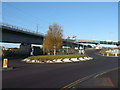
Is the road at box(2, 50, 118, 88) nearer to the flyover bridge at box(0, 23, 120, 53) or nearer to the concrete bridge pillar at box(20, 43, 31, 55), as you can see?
the flyover bridge at box(0, 23, 120, 53)

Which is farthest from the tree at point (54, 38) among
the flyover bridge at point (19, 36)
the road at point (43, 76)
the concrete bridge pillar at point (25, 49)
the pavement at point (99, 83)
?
the pavement at point (99, 83)

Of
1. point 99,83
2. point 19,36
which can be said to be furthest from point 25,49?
point 99,83

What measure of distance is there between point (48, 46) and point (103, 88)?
29.5 meters

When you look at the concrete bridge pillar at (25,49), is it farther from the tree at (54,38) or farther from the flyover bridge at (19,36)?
the tree at (54,38)

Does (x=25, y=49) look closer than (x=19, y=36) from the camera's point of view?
No

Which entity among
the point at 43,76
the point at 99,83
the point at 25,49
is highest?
the point at 25,49

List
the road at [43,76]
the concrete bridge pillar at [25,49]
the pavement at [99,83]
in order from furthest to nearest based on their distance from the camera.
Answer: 1. the concrete bridge pillar at [25,49]
2. the road at [43,76]
3. the pavement at [99,83]

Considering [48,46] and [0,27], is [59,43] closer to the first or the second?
[48,46]

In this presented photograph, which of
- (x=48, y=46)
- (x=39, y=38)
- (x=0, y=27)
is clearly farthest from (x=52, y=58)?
(x=39, y=38)

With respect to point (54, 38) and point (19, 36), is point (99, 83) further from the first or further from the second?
point (19, 36)

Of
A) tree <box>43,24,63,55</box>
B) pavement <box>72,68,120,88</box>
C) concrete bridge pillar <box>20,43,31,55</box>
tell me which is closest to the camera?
pavement <box>72,68,120,88</box>

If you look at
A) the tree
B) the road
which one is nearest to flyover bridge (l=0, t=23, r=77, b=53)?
the tree

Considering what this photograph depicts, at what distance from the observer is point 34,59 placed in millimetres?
29688

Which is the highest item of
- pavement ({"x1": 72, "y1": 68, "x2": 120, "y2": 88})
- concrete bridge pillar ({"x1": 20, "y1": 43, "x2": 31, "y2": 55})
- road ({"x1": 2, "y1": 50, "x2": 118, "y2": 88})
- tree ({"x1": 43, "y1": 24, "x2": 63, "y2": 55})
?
tree ({"x1": 43, "y1": 24, "x2": 63, "y2": 55})
